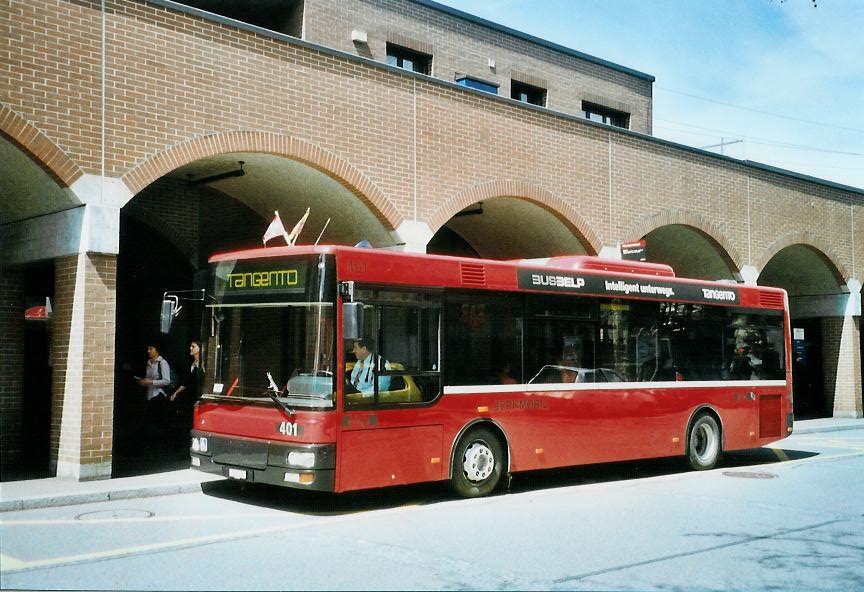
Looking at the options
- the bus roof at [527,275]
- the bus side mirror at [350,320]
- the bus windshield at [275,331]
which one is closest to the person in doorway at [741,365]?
the bus roof at [527,275]

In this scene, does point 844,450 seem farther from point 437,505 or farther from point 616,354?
point 437,505

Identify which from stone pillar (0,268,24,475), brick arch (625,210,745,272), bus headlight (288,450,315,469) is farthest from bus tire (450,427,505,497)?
brick arch (625,210,745,272)

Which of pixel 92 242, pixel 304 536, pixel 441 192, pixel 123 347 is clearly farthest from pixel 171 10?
pixel 304 536

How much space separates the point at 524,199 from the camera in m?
17.0

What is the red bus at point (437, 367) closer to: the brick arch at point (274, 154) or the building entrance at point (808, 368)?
the brick arch at point (274, 154)

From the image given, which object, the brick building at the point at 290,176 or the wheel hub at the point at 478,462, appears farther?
the brick building at the point at 290,176

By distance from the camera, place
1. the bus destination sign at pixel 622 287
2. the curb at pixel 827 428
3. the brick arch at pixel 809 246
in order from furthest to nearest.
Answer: the brick arch at pixel 809 246
the curb at pixel 827 428
the bus destination sign at pixel 622 287

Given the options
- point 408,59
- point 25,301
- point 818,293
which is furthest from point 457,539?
point 818,293

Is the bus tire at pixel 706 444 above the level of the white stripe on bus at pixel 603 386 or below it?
below

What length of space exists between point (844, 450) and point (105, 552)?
549 inches

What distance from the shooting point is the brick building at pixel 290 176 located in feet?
36.6

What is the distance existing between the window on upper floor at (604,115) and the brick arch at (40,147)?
668 inches

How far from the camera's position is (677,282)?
13.2m

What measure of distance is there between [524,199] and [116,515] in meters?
10.2
